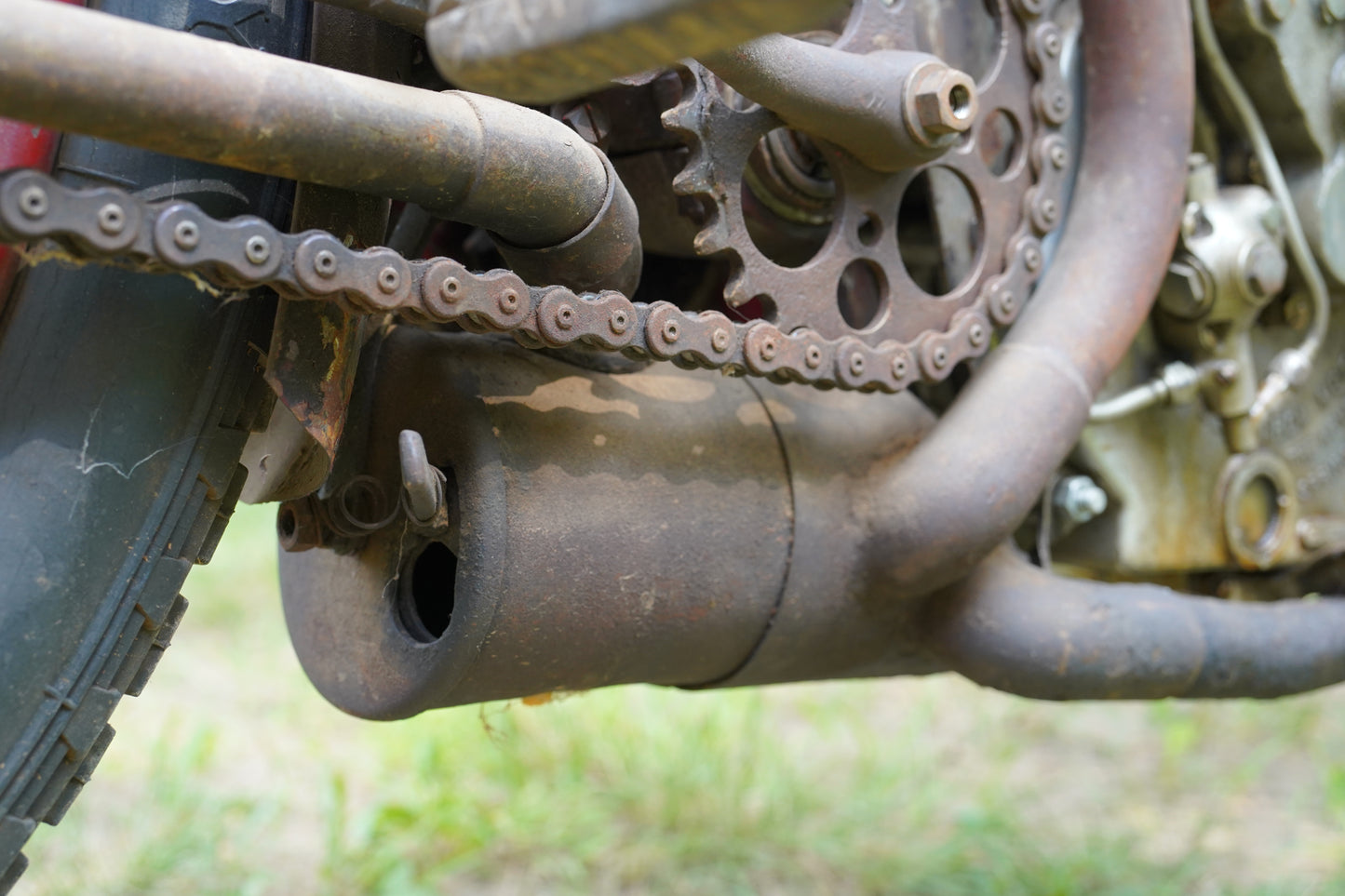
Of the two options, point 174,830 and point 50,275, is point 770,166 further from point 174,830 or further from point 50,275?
point 174,830

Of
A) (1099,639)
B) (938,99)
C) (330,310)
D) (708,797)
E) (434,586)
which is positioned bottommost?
(708,797)

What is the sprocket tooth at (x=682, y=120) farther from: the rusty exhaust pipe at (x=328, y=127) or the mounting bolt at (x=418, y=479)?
the mounting bolt at (x=418, y=479)

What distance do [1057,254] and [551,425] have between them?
496 mm

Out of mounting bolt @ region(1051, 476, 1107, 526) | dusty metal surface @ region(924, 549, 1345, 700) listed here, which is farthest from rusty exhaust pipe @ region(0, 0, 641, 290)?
mounting bolt @ region(1051, 476, 1107, 526)

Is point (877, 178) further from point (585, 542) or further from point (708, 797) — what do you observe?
point (708, 797)

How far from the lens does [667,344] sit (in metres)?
0.83

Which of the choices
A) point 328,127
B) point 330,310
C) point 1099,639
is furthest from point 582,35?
point 1099,639

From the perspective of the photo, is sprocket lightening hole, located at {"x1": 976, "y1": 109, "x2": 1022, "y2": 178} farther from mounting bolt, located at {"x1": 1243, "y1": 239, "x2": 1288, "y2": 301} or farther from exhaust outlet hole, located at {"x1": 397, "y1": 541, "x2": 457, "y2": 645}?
exhaust outlet hole, located at {"x1": 397, "y1": 541, "x2": 457, "y2": 645}

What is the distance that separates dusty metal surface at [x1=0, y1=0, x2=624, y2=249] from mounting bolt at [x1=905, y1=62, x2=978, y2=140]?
0.26 metres

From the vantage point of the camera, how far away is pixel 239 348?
0.77 meters

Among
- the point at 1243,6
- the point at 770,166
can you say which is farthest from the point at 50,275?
the point at 1243,6

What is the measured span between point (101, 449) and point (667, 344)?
0.34 metres

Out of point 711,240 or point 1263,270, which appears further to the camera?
point 1263,270

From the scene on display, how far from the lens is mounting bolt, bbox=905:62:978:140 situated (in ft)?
3.03
